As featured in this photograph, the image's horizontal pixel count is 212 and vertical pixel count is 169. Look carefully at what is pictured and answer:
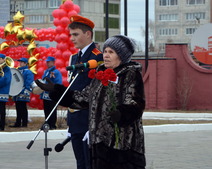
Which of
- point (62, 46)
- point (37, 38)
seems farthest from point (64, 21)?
point (37, 38)

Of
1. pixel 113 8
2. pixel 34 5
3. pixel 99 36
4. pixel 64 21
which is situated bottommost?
pixel 64 21

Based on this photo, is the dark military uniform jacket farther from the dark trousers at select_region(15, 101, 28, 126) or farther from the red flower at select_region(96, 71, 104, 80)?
the dark trousers at select_region(15, 101, 28, 126)

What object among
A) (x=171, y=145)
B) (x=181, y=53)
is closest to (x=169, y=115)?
(x=181, y=53)

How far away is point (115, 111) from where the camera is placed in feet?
19.6

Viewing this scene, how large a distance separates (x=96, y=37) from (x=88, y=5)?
5.61 meters

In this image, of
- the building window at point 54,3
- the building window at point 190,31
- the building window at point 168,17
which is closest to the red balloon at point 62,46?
the building window at point 54,3

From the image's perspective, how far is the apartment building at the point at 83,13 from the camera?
11856 centimetres

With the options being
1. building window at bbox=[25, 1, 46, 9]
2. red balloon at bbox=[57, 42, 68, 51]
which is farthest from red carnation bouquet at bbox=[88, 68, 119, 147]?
building window at bbox=[25, 1, 46, 9]

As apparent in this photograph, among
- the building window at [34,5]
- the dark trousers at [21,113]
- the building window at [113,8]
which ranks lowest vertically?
the dark trousers at [21,113]

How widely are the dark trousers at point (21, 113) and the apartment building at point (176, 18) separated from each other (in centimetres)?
10655

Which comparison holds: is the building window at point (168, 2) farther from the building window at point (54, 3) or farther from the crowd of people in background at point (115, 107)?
the crowd of people in background at point (115, 107)

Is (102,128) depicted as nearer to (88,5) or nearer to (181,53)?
(181,53)

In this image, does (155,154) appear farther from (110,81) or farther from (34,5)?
(34,5)

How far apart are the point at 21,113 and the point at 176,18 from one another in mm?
111984
